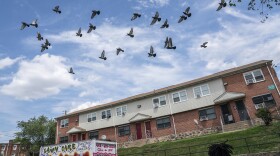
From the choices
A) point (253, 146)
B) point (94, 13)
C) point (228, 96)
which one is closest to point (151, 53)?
point (94, 13)

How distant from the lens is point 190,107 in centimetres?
2891

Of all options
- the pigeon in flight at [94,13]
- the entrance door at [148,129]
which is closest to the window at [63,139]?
the entrance door at [148,129]

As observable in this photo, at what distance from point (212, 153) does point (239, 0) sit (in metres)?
8.42

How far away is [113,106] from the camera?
35.0 metres

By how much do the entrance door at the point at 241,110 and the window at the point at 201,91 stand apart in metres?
3.64

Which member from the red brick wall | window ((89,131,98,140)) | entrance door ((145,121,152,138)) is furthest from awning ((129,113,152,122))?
the red brick wall

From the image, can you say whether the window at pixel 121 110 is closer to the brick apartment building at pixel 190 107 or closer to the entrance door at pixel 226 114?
the brick apartment building at pixel 190 107

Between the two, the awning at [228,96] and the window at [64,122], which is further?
the window at [64,122]

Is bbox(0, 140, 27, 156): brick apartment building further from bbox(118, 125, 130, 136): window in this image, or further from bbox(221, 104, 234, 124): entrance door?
bbox(221, 104, 234, 124): entrance door

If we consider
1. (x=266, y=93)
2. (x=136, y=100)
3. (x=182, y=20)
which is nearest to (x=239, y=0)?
(x=182, y=20)

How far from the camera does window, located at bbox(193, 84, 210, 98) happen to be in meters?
28.5

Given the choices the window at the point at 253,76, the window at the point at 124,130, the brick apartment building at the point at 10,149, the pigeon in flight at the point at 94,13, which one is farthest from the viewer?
the brick apartment building at the point at 10,149

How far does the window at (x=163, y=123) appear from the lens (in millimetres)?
29850

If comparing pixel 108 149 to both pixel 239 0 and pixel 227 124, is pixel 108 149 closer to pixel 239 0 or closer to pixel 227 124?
pixel 239 0
